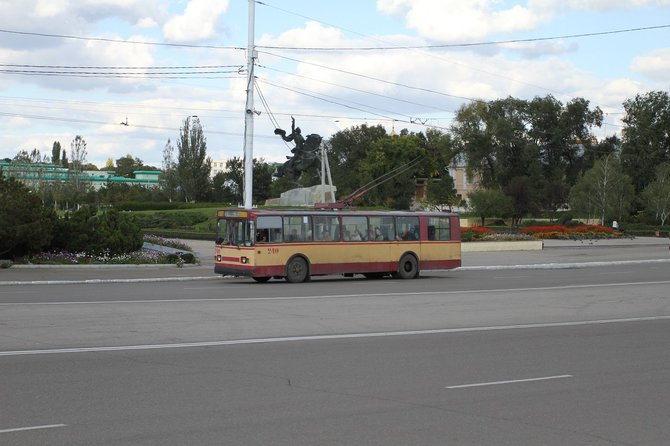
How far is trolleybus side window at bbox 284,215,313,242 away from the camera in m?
28.9

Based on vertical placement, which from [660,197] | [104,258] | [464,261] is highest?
[660,197]

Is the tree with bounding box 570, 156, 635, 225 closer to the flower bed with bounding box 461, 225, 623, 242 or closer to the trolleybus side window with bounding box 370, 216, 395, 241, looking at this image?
the flower bed with bounding box 461, 225, 623, 242

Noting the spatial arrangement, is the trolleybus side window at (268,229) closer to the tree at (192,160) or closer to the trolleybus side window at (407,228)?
the trolleybus side window at (407,228)

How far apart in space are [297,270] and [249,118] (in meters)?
11.2

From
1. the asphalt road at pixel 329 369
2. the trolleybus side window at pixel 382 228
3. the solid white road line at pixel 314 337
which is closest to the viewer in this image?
the asphalt road at pixel 329 369

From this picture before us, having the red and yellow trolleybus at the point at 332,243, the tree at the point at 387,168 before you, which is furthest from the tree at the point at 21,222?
the tree at the point at 387,168

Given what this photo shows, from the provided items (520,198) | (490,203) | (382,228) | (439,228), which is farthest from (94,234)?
(520,198)

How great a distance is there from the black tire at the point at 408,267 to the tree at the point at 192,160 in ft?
220

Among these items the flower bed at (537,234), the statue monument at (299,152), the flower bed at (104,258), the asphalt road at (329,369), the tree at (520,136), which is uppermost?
the tree at (520,136)

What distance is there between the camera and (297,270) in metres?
29.1

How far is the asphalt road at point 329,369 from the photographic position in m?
8.02

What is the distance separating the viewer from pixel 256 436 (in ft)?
25.1

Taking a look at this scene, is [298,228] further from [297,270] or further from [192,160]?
[192,160]

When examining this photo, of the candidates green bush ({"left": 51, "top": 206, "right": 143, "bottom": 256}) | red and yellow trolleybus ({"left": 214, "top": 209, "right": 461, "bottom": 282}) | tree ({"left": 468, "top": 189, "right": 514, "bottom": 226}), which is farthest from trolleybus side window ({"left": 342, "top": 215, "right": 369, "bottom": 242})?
tree ({"left": 468, "top": 189, "right": 514, "bottom": 226})
